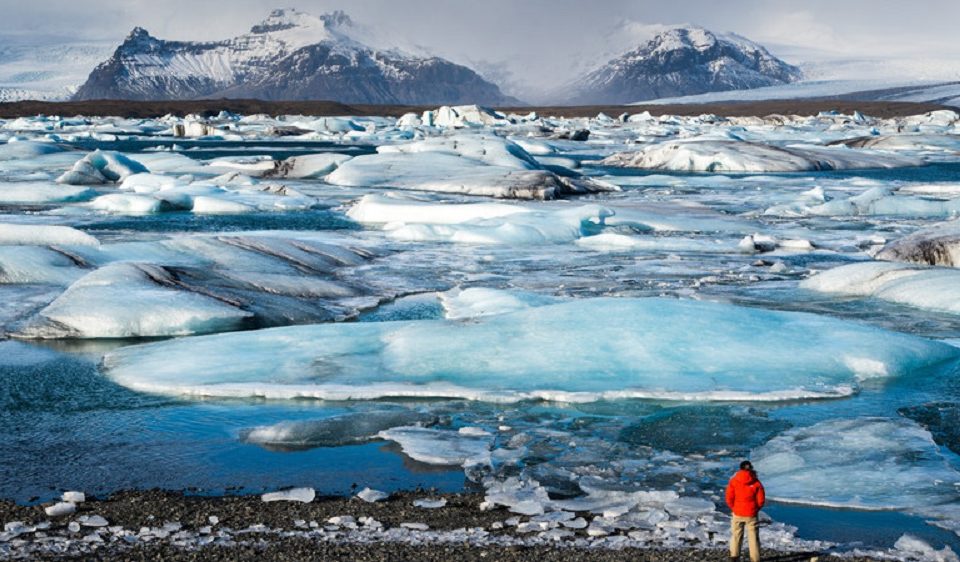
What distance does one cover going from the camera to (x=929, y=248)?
48.8 ft

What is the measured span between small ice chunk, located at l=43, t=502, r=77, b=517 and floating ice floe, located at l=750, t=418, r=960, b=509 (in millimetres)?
4051

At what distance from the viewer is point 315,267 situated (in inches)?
559

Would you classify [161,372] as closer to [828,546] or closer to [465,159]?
[828,546]

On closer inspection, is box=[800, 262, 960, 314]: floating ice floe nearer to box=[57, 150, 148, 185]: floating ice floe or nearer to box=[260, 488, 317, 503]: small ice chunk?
box=[260, 488, 317, 503]: small ice chunk

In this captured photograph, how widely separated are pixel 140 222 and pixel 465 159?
11.8 m

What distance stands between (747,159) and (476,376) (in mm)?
28876

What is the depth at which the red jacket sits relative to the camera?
5191mm

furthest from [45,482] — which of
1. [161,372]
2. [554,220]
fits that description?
[554,220]

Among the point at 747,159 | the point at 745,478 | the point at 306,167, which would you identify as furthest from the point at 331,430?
the point at 747,159

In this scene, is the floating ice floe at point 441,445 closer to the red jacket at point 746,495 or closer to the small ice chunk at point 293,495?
the small ice chunk at point 293,495

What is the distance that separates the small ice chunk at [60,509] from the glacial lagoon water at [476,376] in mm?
366

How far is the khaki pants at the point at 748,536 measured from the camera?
5188 millimetres

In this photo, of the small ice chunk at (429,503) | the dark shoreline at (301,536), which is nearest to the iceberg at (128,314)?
the dark shoreline at (301,536)

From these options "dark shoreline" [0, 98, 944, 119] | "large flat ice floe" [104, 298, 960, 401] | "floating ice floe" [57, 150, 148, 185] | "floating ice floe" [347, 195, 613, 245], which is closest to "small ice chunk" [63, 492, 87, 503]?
"large flat ice floe" [104, 298, 960, 401]
